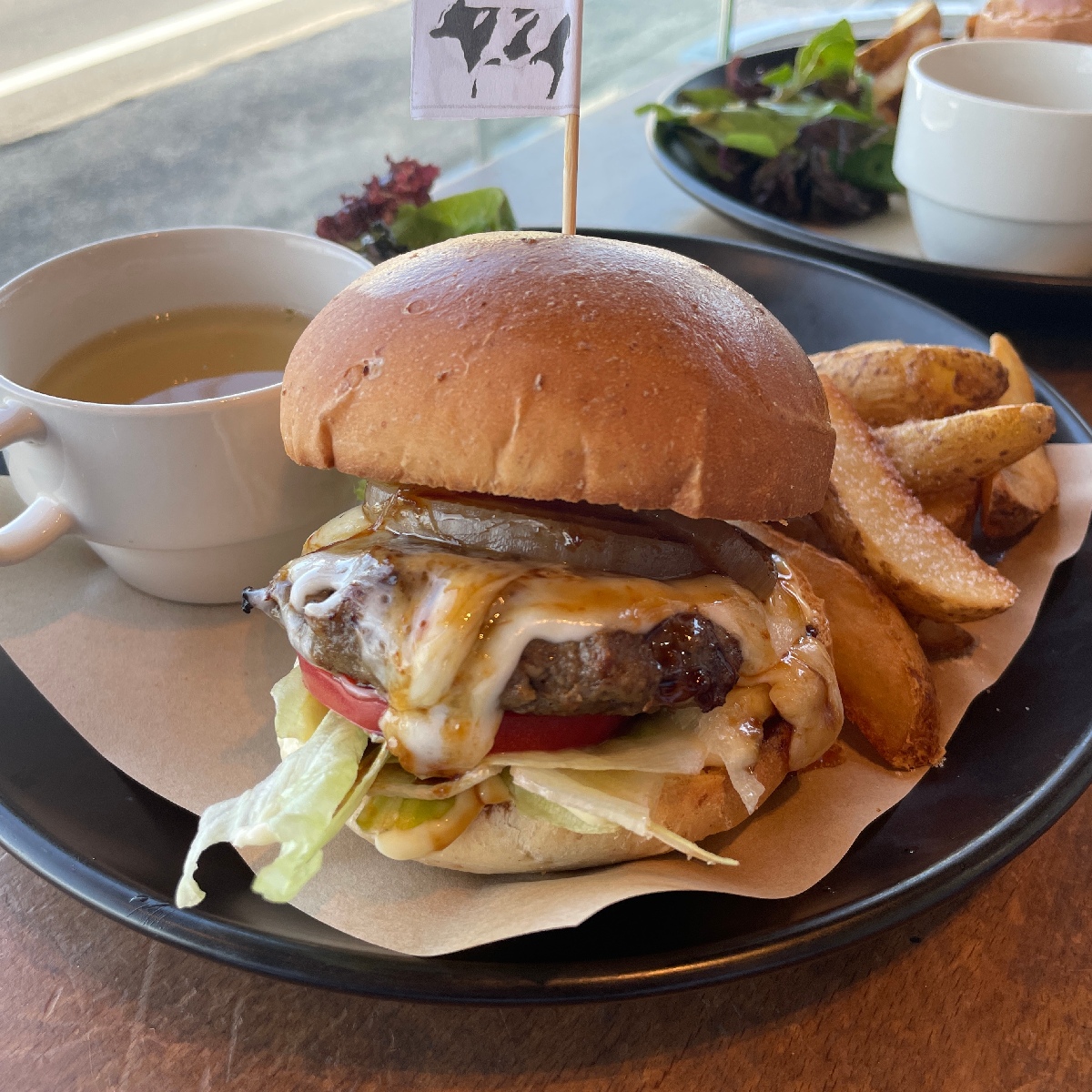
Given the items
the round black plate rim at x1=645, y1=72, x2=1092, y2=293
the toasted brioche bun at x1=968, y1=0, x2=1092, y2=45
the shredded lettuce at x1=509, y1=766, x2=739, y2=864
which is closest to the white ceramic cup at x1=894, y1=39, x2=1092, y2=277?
the round black plate rim at x1=645, y1=72, x2=1092, y2=293

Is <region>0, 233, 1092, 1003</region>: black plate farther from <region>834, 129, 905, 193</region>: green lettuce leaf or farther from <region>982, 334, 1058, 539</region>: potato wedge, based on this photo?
<region>834, 129, 905, 193</region>: green lettuce leaf

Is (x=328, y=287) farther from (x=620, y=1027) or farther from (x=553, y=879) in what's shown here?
(x=620, y=1027)

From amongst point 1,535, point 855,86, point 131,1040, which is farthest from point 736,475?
point 855,86

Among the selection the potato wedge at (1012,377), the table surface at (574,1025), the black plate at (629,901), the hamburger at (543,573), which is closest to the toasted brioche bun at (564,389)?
the hamburger at (543,573)

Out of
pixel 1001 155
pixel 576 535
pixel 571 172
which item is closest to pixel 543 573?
pixel 576 535

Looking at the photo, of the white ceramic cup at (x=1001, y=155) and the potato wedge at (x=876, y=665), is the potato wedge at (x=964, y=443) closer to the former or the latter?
the potato wedge at (x=876, y=665)

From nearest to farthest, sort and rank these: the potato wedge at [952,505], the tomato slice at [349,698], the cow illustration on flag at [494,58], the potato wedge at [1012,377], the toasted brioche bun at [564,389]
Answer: the toasted brioche bun at [564,389] → the tomato slice at [349,698] → the cow illustration on flag at [494,58] → the potato wedge at [952,505] → the potato wedge at [1012,377]

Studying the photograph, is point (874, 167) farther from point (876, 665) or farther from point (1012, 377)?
point (876, 665)
